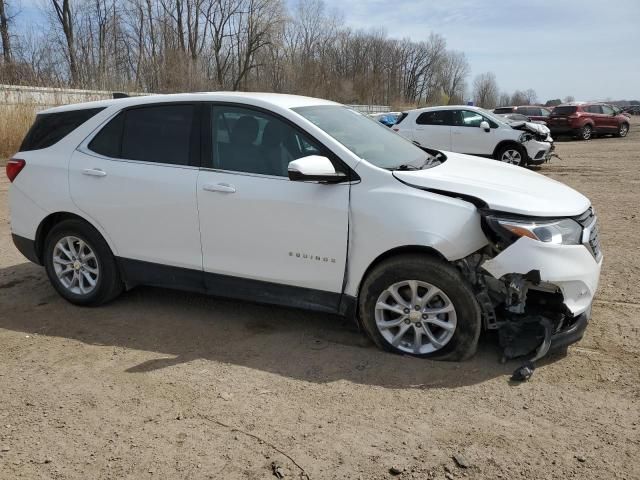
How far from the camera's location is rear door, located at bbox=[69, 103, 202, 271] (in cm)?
445

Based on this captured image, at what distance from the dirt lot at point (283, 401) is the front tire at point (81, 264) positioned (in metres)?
0.18

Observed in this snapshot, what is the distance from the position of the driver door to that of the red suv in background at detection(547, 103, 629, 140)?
26.6 m

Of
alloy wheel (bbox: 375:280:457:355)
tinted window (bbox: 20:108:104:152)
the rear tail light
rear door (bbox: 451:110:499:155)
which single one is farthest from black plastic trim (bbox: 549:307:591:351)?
rear door (bbox: 451:110:499:155)

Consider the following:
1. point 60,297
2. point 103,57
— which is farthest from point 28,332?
point 103,57

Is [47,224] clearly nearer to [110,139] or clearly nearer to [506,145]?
[110,139]

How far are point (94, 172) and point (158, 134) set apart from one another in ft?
2.15

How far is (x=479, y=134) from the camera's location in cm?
1495

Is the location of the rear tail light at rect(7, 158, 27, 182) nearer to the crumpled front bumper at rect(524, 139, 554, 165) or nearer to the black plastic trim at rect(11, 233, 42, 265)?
the black plastic trim at rect(11, 233, 42, 265)

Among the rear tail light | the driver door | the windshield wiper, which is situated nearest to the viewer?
the driver door

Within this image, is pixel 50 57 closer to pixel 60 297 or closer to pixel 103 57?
pixel 103 57

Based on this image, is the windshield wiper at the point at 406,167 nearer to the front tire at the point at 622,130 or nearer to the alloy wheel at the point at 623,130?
the front tire at the point at 622,130

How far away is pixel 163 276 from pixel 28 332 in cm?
117

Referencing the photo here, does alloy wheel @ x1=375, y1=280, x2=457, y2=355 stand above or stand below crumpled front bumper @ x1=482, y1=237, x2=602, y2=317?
below

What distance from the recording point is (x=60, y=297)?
5.35 meters
